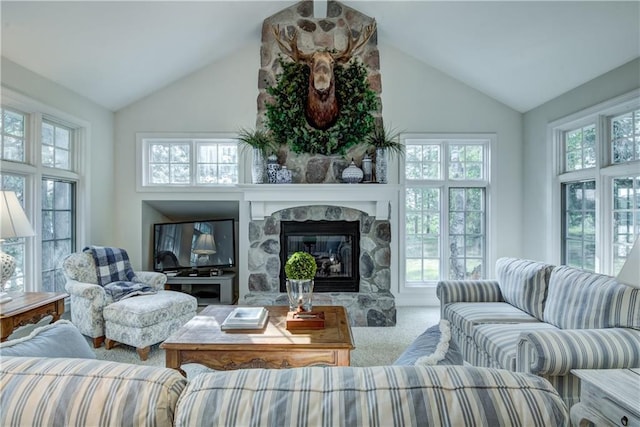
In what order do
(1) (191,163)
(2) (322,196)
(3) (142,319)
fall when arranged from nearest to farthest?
(3) (142,319) → (2) (322,196) → (1) (191,163)

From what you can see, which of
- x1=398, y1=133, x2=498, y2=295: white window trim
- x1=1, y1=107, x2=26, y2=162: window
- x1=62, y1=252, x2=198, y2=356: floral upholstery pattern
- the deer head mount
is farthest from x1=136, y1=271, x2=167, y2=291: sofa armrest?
x1=398, y1=133, x2=498, y2=295: white window trim

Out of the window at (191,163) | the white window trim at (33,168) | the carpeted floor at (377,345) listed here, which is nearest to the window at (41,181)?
the white window trim at (33,168)

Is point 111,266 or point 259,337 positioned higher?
point 111,266

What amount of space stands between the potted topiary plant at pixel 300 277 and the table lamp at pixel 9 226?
5.86 feet

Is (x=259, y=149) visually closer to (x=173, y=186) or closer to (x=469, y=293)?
(x=173, y=186)

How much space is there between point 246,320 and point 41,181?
8.41ft

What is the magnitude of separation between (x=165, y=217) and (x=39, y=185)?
1871 millimetres

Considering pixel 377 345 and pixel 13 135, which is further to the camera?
pixel 377 345

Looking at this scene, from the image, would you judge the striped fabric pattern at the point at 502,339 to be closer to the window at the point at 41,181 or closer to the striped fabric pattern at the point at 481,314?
the striped fabric pattern at the point at 481,314

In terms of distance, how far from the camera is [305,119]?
404cm

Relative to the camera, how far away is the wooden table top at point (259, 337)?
207 centimetres

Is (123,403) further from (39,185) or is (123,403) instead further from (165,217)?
(165,217)

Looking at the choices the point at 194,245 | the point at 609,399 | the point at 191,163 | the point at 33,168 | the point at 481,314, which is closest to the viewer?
the point at 609,399

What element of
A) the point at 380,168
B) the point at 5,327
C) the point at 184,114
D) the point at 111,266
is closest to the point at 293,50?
the point at 380,168
